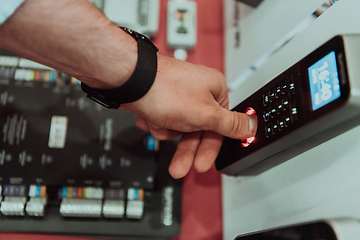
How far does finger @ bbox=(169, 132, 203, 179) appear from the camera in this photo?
0.54m

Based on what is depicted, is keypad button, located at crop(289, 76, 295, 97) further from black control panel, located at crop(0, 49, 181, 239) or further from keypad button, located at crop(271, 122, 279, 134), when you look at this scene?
black control panel, located at crop(0, 49, 181, 239)

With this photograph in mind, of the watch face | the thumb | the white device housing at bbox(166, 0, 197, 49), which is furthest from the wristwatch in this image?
the white device housing at bbox(166, 0, 197, 49)

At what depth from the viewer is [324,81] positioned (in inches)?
14.5

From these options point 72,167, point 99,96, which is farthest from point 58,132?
point 99,96

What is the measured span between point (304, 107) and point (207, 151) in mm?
224

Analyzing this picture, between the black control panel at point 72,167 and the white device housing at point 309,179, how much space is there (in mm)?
180

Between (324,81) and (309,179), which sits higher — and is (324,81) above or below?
above

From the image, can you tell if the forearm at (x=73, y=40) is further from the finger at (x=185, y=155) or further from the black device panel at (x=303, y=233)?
the black device panel at (x=303, y=233)

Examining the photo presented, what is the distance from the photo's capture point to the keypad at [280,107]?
1.35 feet

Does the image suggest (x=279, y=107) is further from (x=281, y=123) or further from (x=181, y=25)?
(x=181, y=25)

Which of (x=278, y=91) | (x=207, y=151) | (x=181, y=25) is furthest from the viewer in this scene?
(x=181, y=25)

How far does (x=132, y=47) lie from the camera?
427mm

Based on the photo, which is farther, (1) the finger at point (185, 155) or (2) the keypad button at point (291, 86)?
(1) the finger at point (185, 155)

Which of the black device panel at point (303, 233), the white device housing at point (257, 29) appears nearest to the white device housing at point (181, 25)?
the white device housing at point (257, 29)
